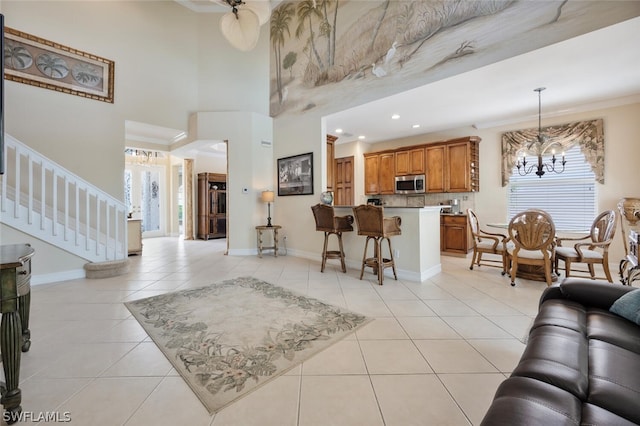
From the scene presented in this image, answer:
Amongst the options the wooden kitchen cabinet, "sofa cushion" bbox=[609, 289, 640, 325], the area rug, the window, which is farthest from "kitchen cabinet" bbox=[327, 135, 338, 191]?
"sofa cushion" bbox=[609, 289, 640, 325]

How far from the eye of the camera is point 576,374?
3.09 feet

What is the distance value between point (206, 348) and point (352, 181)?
19.4ft

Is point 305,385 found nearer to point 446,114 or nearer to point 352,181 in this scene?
point 446,114

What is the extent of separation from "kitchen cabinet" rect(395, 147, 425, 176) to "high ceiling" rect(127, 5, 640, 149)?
52cm

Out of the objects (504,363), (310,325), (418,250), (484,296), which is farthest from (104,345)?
(484,296)

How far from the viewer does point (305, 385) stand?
156 cm

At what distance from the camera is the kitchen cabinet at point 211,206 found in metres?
8.26

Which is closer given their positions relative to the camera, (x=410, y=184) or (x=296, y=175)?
(x=296, y=175)

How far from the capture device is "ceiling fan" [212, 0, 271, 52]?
9.88ft

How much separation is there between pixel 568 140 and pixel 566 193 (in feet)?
3.16

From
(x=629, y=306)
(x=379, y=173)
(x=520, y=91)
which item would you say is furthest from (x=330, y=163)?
(x=629, y=306)

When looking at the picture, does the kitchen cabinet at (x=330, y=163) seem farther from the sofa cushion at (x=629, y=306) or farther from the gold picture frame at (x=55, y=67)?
the sofa cushion at (x=629, y=306)

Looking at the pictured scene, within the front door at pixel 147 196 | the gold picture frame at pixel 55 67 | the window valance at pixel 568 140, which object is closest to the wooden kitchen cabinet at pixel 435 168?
the window valance at pixel 568 140

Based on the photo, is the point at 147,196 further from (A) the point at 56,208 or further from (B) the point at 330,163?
(B) the point at 330,163
